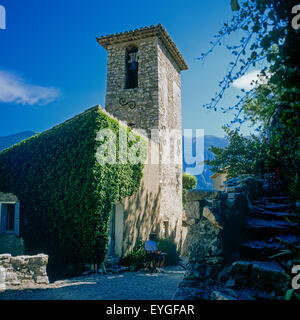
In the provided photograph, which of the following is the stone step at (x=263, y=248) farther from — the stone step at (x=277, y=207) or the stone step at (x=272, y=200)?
the stone step at (x=272, y=200)

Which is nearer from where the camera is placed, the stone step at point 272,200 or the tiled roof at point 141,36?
the stone step at point 272,200

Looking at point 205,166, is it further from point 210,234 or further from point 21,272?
point 210,234

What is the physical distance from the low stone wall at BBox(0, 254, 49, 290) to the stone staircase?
A: 4.52 m

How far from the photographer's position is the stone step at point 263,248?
330 cm

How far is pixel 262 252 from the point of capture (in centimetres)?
337

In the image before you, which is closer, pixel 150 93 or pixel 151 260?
pixel 151 260

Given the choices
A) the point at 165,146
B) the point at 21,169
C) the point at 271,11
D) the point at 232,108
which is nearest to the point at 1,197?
the point at 21,169

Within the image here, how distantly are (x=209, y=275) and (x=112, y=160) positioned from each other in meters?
5.64

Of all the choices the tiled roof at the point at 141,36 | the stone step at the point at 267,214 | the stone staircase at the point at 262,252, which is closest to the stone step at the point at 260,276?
the stone staircase at the point at 262,252

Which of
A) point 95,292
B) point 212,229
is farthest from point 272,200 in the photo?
point 95,292

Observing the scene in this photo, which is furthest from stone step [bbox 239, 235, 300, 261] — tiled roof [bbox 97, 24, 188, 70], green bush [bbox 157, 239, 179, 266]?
tiled roof [bbox 97, 24, 188, 70]

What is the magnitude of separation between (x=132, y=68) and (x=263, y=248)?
1276 centimetres

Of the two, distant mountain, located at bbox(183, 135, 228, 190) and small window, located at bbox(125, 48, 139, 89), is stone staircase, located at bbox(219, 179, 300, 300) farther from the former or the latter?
small window, located at bbox(125, 48, 139, 89)
